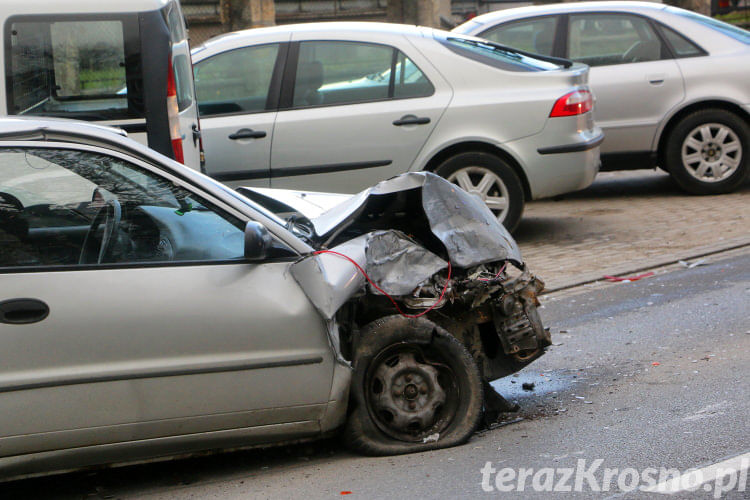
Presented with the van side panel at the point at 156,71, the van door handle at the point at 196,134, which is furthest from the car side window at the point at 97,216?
the van door handle at the point at 196,134

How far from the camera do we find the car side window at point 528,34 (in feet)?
35.4

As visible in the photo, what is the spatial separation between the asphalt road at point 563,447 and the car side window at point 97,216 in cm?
98

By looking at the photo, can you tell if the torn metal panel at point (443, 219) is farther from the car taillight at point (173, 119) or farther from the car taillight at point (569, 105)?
the car taillight at point (569, 105)

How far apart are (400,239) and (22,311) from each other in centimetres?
163

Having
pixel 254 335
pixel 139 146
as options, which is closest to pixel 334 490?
pixel 254 335

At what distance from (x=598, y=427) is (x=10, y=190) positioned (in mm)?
2714

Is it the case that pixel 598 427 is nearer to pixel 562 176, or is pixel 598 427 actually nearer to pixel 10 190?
pixel 10 190

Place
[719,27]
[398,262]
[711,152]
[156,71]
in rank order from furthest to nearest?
[719,27], [711,152], [156,71], [398,262]

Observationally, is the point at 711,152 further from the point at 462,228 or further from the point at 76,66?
the point at 462,228

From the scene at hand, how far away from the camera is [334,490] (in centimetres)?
414

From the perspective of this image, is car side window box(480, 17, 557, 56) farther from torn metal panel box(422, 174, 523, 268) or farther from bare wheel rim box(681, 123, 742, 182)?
torn metal panel box(422, 174, 523, 268)

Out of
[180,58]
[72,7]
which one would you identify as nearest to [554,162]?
[180,58]

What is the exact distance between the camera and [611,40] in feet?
34.6

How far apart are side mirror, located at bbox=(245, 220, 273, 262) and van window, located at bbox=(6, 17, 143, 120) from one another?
3.29 metres
